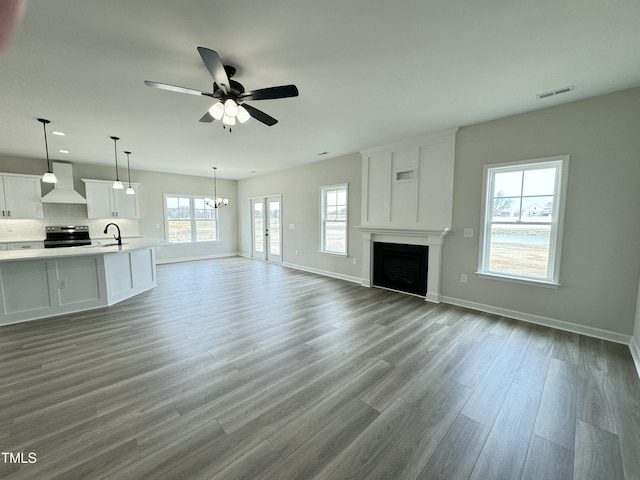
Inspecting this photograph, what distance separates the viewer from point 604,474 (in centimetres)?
160

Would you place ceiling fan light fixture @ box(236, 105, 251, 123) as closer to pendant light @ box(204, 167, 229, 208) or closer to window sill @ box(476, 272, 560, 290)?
window sill @ box(476, 272, 560, 290)

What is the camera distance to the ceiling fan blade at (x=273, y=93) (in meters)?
2.26

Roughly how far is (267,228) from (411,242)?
4800 millimetres

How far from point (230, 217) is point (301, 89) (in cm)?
701

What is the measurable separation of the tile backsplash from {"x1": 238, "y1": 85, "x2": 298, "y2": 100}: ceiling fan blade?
6561 millimetres

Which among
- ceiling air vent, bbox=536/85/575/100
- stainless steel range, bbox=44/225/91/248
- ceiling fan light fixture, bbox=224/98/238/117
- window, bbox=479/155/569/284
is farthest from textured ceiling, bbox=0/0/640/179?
stainless steel range, bbox=44/225/91/248

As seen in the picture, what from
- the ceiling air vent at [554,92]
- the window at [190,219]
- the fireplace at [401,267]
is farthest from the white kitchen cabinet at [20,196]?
the ceiling air vent at [554,92]

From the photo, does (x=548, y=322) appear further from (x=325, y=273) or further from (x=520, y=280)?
(x=325, y=273)

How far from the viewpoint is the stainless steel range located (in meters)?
5.99

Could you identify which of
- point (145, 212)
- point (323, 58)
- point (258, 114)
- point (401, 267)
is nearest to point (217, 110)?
point (258, 114)

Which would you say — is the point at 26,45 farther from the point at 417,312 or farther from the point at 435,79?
the point at 417,312

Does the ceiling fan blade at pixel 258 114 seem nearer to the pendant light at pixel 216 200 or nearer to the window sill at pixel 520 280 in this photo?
A: the window sill at pixel 520 280

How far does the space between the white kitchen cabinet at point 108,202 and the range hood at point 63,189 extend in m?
0.26

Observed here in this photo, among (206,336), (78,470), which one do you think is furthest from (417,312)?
(78,470)
